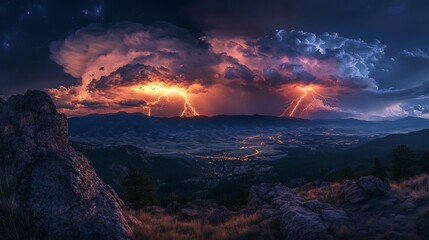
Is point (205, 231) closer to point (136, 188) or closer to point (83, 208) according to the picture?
point (83, 208)

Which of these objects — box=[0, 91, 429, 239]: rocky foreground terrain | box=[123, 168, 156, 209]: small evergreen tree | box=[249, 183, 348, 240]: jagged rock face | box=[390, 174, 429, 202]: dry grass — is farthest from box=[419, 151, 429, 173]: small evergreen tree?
box=[123, 168, 156, 209]: small evergreen tree

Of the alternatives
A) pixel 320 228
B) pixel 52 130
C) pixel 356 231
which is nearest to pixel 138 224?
pixel 52 130

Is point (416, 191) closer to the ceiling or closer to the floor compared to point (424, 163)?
closer to the ceiling

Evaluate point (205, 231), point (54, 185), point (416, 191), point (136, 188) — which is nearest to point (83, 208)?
point (54, 185)

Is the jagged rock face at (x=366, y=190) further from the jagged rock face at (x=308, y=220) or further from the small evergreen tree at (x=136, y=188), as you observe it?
the small evergreen tree at (x=136, y=188)

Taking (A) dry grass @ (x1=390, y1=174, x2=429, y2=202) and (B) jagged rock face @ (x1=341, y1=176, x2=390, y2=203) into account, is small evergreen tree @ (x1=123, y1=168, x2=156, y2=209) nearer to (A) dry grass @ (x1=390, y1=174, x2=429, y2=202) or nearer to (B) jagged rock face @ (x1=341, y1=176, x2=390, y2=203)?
(B) jagged rock face @ (x1=341, y1=176, x2=390, y2=203)

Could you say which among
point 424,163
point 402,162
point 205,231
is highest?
point 205,231

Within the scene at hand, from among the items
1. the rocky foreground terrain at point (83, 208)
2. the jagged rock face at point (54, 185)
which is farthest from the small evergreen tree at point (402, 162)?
the jagged rock face at point (54, 185)
